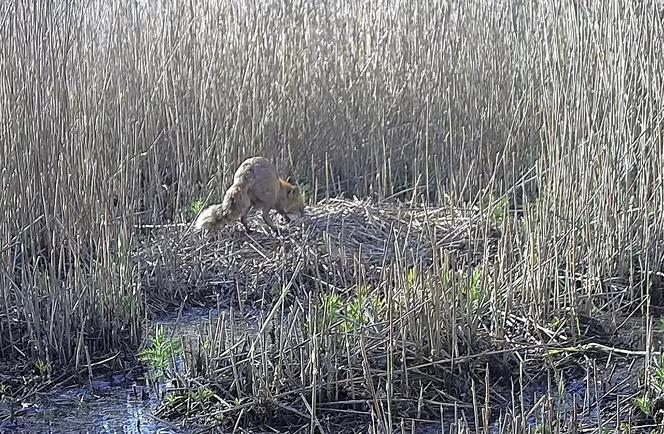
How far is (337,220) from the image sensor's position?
16.8ft

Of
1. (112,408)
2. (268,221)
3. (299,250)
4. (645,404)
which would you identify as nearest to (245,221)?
(268,221)

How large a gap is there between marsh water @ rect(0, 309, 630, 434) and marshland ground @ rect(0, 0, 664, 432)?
0.06 feet

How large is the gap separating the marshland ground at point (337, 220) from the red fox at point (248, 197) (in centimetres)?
13

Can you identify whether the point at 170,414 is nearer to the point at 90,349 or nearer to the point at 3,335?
the point at 90,349

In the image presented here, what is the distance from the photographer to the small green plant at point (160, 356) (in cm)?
340

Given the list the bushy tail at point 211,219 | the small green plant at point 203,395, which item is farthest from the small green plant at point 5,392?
the bushy tail at point 211,219

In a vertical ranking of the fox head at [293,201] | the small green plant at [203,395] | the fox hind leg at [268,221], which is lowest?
the small green plant at [203,395]

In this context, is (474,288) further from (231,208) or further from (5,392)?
(5,392)

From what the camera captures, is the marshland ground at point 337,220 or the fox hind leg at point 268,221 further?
the fox hind leg at point 268,221

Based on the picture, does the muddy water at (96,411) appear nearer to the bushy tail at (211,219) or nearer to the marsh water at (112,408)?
the marsh water at (112,408)

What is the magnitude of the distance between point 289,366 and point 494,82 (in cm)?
332

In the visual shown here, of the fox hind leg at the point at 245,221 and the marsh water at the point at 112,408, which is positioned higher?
the fox hind leg at the point at 245,221

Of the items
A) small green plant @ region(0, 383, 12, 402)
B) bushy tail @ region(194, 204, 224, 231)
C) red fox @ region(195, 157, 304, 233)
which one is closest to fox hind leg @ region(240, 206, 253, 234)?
red fox @ region(195, 157, 304, 233)

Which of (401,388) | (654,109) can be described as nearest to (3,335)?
(401,388)
